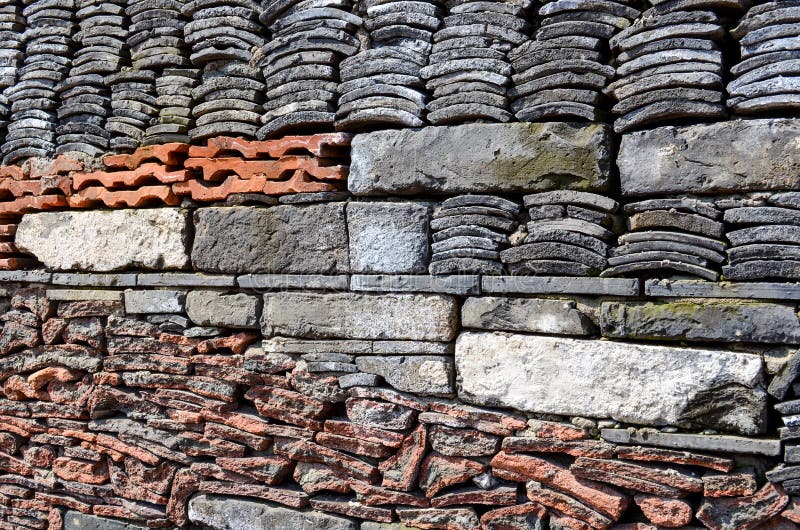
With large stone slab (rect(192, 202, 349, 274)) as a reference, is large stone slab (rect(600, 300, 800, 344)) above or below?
below

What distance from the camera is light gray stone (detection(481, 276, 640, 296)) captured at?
266 cm

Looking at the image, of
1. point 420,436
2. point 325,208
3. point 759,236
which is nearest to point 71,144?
point 325,208

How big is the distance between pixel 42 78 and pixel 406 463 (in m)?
2.83

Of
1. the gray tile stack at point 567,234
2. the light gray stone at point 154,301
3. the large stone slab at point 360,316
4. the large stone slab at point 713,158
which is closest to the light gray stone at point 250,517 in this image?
the large stone slab at point 360,316

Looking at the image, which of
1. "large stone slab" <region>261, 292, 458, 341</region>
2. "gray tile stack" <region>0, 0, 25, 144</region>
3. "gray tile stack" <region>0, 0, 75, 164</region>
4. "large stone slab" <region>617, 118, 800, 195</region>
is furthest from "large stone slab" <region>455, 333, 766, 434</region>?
"gray tile stack" <region>0, 0, 25, 144</region>

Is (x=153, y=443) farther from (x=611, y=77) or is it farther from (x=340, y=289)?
(x=611, y=77)

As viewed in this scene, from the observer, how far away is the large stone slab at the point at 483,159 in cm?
276

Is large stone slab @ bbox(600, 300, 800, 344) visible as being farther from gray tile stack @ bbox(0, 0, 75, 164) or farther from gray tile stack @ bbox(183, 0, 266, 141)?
gray tile stack @ bbox(0, 0, 75, 164)

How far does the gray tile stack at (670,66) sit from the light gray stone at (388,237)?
86cm

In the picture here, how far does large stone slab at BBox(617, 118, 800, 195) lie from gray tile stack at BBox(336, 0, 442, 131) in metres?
0.89

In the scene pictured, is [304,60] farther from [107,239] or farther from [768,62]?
[768,62]

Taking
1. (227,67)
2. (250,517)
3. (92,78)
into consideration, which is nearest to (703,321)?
(250,517)

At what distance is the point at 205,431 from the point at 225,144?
1333mm

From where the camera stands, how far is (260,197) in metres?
3.34
